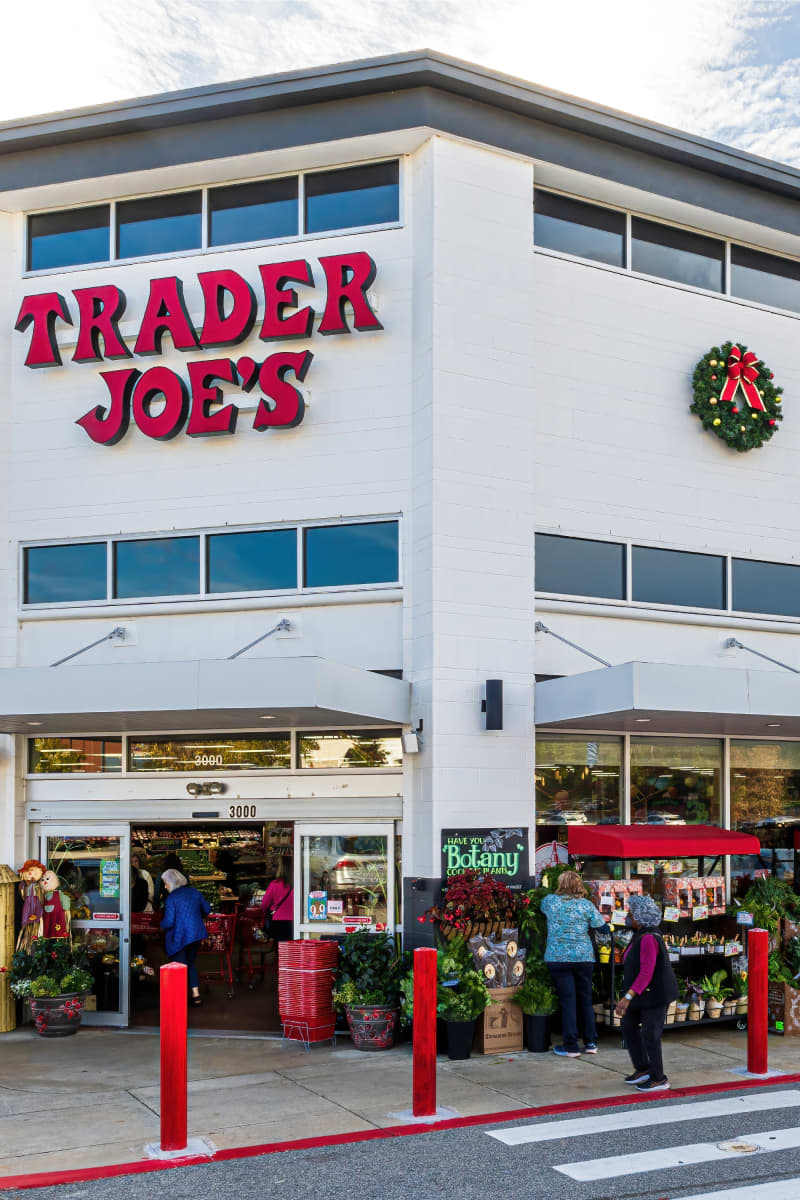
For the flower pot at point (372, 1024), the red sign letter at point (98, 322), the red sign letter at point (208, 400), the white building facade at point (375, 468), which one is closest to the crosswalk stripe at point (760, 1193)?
the flower pot at point (372, 1024)

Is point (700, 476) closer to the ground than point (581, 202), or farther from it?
closer to the ground

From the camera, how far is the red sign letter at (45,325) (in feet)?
47.0

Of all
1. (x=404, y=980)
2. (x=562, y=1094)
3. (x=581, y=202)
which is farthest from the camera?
(x=581, y=202)

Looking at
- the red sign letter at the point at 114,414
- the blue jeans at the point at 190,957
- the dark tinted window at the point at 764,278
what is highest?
the dark tinted window at the point at 764,278

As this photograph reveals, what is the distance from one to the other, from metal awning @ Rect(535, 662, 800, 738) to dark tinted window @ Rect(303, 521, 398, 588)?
2198 millimetres

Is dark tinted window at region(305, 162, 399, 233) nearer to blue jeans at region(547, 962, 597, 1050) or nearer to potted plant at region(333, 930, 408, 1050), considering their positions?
potted plant at region(333, 930, 408, 1050)

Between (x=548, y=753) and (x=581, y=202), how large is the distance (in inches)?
263

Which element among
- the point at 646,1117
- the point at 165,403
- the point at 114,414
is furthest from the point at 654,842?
the point at 114,414

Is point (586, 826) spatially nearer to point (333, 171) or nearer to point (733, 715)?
point (733, 715)

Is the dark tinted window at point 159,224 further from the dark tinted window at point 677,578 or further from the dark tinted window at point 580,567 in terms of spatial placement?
the dark tinted window at point 677,578

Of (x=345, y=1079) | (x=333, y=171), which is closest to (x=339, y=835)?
(x=345, y=1079)

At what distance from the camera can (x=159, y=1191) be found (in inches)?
309

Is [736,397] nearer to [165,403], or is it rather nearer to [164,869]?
[165,403]

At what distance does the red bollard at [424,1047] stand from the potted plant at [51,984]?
4938mm
